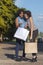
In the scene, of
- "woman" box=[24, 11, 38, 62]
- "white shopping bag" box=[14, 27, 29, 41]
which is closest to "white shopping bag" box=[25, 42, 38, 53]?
"woman" box=[24, 11, 38, 62]

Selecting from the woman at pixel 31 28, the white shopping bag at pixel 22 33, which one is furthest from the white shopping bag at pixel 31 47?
the white shopping bag at pixel 22 33

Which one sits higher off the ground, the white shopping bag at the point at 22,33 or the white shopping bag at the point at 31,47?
the white shopping bag at the point at 22,33

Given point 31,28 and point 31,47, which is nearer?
point 31,28

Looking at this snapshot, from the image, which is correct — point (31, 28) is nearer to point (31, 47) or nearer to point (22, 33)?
point (22, 33)

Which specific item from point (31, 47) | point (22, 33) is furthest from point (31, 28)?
point (31, 47)

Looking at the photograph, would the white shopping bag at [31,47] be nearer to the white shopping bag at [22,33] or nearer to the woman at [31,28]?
the woman at [31,28]

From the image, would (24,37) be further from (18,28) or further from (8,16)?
(8,16)

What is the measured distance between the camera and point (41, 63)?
10.2 meters

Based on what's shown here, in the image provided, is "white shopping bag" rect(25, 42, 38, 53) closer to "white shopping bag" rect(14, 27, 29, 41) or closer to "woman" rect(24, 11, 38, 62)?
"woman" rect(24, 11, 38, 62)

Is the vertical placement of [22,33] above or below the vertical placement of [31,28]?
below

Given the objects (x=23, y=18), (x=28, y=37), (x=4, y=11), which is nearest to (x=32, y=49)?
(x=28, y=37)

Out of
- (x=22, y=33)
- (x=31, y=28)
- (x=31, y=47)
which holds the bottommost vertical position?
(x=31, y=47)

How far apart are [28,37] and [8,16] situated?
22.1 metres

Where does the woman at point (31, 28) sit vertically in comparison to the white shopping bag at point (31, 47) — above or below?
above
